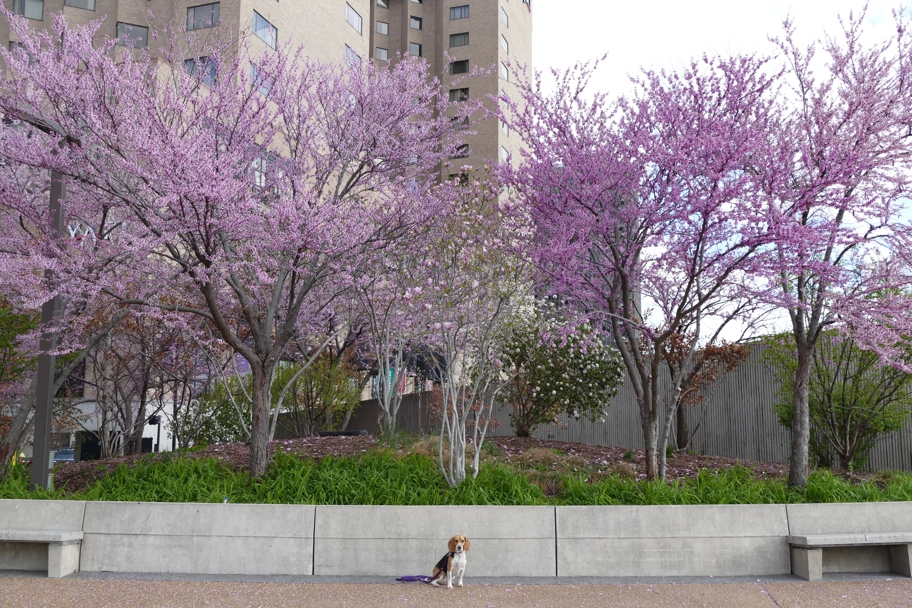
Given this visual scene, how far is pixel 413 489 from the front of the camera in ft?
23.7

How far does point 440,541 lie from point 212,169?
415 centimetres

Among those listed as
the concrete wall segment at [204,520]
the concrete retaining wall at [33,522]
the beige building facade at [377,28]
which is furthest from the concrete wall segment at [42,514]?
the beige building facade at [377,28]

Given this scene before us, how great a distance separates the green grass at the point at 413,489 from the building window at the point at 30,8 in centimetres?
2595

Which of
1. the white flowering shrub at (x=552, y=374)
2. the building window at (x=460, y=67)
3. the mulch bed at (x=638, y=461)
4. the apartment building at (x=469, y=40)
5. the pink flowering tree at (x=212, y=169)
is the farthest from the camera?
the building window at (x=460, y=67)

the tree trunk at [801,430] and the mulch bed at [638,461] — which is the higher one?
the tree trunk at [801,430]

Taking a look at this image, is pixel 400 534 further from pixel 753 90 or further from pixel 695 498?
pixel 753 90

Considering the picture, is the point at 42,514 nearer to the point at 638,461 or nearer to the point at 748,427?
the point at 638,461

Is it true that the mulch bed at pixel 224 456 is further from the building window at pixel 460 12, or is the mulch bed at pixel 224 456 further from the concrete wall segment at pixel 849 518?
the building window at pixel 460 12

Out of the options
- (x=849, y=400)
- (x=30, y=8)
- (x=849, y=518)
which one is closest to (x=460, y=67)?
(x=30, y=8)

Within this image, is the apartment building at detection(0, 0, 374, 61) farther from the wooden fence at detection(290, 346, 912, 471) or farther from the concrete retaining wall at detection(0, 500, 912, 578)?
the concrete retaining wall at detection(0, 500, 912, 578)

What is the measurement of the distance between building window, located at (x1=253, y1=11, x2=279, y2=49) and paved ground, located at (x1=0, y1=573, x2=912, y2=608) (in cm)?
2120

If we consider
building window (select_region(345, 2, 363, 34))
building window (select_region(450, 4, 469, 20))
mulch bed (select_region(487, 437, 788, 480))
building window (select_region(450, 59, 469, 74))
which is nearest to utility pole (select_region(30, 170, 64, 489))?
mulch bed (select_region(487, 437, 788, 480))

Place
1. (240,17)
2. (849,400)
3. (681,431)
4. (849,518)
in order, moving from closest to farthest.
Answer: (849,518) < (849,400) < (681,431) < (240,17)

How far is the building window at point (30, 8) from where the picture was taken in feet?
88.1
